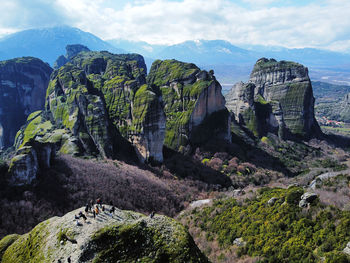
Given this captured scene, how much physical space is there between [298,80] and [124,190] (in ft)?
291

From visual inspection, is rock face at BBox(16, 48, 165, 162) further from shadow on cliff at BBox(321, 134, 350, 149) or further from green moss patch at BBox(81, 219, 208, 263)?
shadow on cliff at BBox(321, 134, 350, 149)

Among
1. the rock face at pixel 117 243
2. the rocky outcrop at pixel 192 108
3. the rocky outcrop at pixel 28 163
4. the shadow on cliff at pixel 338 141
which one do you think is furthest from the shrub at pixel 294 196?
the shadow on cliff at pixel 338 141

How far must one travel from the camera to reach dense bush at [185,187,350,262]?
20172 mm

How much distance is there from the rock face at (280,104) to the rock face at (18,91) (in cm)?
A: 9685

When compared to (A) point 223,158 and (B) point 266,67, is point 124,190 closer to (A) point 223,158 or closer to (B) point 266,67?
(A) point 223,158

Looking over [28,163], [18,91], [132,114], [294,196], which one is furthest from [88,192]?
[18,91]

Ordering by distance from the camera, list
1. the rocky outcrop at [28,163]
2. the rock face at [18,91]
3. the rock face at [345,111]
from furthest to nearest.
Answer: the rock face at [345,111]
the rock face at [18,91]
the rocky outcrop at [28,163]

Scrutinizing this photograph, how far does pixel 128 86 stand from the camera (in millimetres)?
70438

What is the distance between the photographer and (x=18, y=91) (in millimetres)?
118125

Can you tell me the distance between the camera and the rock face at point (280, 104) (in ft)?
307

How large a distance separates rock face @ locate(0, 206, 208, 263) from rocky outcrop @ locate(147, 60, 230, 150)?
55.1 metres

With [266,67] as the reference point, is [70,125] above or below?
below

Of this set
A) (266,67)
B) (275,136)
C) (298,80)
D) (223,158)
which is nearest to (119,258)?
(223,158)

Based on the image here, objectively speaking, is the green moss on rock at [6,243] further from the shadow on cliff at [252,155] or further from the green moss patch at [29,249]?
the shadow on cliff at [252,155]
